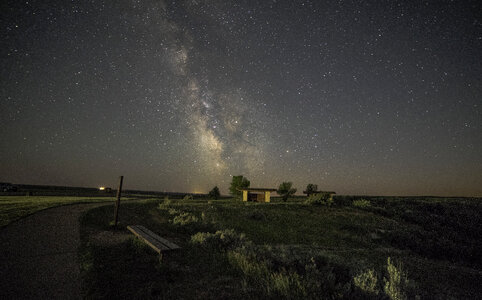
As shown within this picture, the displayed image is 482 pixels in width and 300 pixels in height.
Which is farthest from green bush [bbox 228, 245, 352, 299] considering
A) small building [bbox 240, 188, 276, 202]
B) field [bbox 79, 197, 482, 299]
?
small building [bbox 240, 188, 276, 202]

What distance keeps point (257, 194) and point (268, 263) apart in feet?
111

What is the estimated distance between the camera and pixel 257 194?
39.6 meters

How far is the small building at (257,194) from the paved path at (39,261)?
29238 millimetres

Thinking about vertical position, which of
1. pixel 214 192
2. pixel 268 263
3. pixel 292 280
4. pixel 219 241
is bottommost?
pixel 214 192

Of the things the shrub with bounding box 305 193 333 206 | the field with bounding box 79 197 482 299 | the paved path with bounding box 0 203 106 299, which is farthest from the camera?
the shrub with bounding box 305 193 333 206

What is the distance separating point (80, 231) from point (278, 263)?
8161 millimetres

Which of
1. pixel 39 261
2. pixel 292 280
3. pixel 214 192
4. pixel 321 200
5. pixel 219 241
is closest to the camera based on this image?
pixel 292 280

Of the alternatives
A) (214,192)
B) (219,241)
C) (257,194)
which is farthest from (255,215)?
(214,192)

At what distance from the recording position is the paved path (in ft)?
14.1

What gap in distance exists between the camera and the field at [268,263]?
467 centimetres

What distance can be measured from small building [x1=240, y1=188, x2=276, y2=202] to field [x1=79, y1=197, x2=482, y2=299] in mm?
18818

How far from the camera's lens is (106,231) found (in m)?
9.38

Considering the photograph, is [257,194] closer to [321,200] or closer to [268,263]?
[321,200]

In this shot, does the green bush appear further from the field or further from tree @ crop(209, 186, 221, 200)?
tree @ crop(209, 186, 221, 200)
